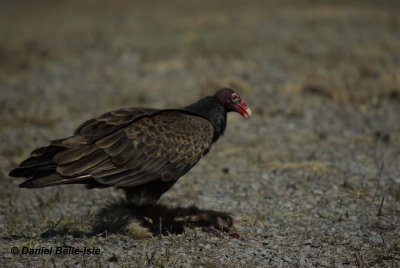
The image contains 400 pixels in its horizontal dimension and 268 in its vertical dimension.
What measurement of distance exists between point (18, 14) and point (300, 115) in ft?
55.5

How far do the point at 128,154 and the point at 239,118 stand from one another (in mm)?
5280

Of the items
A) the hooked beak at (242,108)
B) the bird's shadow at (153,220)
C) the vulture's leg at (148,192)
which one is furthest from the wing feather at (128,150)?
the hooked beak at (242,108)

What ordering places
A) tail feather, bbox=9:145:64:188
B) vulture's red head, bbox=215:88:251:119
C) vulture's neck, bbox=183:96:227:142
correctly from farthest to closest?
1. vulture's red head, bbox=215:88:251:119
2. vulture's neck, bbox=183:96:227:142
3. tail feather, bbox=9:145:64:188

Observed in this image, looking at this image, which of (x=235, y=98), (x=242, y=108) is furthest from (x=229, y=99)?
(x=242, y=108)

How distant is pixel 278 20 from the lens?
1855 centimetres

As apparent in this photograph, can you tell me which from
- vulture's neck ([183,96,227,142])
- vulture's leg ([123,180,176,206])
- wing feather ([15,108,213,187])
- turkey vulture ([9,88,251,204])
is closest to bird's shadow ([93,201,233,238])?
vulture's leg ([123,180,176,206])

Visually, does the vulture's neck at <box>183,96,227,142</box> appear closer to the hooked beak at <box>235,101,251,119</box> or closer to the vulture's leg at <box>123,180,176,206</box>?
the hooked beak at <box>235,101,251,119</box>

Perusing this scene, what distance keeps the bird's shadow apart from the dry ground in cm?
13

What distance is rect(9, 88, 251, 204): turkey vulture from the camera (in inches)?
210

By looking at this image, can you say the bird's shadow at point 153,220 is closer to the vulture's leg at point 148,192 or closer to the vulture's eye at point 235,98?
the vulture's leg at point 148,192

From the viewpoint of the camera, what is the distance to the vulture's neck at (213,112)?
6102 mm

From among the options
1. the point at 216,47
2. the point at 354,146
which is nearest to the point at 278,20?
the point at 216,47

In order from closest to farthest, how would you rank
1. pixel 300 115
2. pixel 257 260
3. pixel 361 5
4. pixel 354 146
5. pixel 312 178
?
1. pixel 257 260
2. pixel 312 178
3. pixel 354 146
4. pixel 300 115
5. pixel 361 5

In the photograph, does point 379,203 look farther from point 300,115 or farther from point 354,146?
point 300,115
